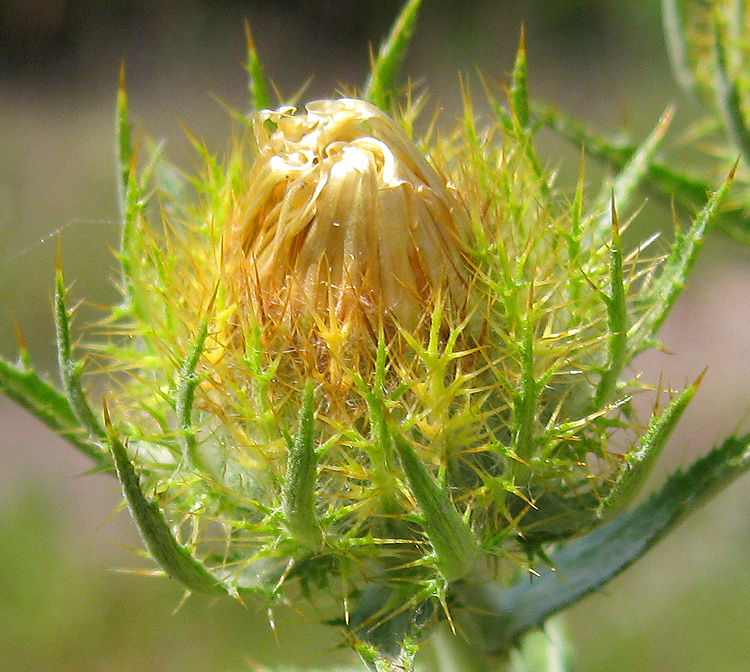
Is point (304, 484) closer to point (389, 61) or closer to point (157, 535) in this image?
point (157, 535)

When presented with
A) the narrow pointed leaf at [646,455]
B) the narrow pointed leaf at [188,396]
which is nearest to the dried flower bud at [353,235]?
the narrow pointed leaf at [188,396]

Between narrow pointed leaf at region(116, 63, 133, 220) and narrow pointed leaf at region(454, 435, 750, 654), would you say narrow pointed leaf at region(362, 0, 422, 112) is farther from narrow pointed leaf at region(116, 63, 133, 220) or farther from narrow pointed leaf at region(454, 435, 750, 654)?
narrow pointed leaf at region(454, 435, 750, 654)

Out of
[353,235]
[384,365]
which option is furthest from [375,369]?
[353,235]

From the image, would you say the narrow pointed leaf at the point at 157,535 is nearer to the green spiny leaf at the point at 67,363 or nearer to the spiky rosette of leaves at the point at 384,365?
the spiky rosette of leaves at the point at 384,365

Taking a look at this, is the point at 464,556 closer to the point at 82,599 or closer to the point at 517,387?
the point at 517,387

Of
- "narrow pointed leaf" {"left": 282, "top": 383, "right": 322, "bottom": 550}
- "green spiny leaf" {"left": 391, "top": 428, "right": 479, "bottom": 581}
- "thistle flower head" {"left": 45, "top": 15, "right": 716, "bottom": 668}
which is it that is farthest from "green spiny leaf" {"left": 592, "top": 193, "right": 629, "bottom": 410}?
"narrow pointed leaf" {"left": 282, "top": 383, "right": 322, "bottom": 550}

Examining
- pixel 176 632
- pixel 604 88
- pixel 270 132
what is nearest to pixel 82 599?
pixel 176 632

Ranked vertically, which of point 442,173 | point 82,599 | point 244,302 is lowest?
point 82,599
